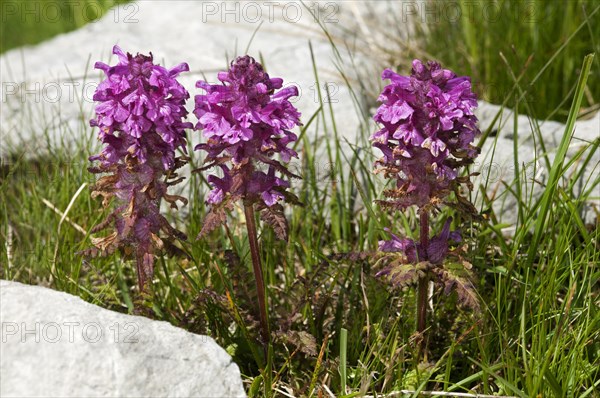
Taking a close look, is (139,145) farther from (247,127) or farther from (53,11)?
(53,11)

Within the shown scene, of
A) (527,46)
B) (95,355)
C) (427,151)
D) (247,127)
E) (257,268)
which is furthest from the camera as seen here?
(527,46)

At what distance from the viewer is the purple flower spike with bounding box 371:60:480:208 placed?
244 cm

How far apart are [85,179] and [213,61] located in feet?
5.14

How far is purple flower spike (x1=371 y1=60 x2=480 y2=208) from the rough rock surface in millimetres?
786

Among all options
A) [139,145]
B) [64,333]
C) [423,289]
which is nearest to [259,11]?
[139,145]

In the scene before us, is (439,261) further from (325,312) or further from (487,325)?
(325,312)

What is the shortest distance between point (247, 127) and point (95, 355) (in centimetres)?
74

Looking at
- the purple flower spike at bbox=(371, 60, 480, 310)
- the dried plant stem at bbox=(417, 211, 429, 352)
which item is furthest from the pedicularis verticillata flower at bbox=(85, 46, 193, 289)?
the dried plant stem at bbox=(417, 211, 429, 352)

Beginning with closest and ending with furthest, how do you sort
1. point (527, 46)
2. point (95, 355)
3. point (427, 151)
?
1. point (95, 355)
2. point (427, 151)
3. point (527, 46)

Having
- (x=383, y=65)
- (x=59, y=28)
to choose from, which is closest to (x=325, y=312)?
(x=383, y=65)

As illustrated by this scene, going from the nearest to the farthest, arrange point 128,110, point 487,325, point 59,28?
point 128,110 < point 487,325 < point 59,28

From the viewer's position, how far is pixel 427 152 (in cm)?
254

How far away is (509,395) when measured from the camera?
260cm

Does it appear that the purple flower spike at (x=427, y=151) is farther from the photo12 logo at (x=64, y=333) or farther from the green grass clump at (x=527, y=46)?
the green grass clump at (x=527, y=46)
